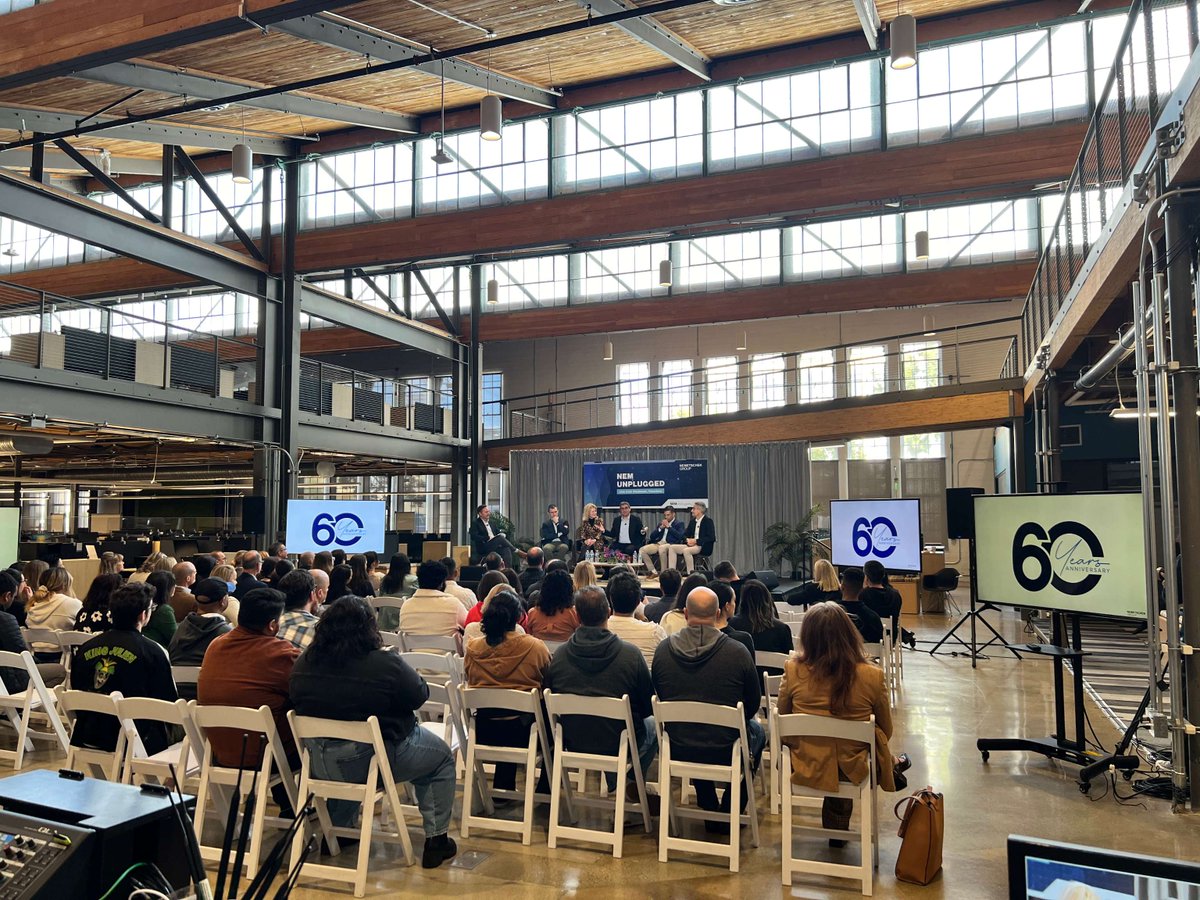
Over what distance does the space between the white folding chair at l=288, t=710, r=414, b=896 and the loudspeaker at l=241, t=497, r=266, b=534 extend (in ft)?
32.9

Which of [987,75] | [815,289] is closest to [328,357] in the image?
[815,289]

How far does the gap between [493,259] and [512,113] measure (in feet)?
8.81

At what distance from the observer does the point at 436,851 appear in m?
3.73

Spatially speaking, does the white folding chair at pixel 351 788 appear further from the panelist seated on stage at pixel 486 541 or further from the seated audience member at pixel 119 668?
the panelist seated on stage at pixel 486 541

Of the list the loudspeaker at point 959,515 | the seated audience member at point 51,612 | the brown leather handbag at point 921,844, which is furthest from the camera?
the loudspeaker at point 959,515

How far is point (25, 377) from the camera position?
983cm

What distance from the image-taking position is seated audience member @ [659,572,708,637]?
5508 millimetres

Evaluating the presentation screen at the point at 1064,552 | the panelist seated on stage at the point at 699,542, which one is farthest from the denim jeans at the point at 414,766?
the panelist seated on stage at the point at 699,542

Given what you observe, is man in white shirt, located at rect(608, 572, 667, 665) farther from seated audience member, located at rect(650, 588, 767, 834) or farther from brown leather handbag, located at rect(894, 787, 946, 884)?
brown leather handbag, located at rect(894, 787, 946, 884)

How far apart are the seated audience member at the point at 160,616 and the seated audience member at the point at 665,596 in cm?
316

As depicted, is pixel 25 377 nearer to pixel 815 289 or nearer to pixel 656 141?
pixel 656 141

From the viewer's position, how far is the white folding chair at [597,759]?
375cm

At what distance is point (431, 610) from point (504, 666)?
1664 mm

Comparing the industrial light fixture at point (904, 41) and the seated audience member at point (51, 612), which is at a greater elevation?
the industrial light fixture at point (904, 41)
